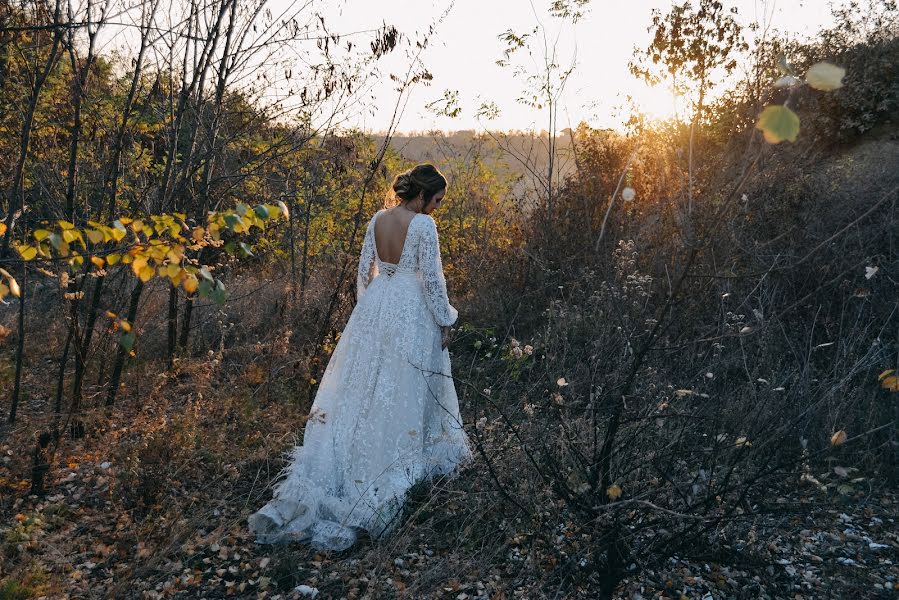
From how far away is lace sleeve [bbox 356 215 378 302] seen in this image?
3.97 meters

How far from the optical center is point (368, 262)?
158 inches

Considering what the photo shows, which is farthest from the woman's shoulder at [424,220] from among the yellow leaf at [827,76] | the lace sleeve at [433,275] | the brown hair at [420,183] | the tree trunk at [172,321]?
the yellow leaf at [827,76]

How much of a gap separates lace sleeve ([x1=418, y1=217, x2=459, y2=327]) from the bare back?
0.12 metres

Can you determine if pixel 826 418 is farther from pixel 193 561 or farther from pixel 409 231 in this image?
pixel 193 561

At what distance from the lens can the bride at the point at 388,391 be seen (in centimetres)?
358

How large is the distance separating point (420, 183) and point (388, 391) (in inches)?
47.1

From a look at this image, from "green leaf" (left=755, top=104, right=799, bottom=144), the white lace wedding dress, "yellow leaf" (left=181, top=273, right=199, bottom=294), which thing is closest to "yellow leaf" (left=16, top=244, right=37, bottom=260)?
"yellow leaf" (left=181, top=273, right=199, bottom=294)

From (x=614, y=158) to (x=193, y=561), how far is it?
601cm

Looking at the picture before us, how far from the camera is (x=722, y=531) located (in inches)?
123

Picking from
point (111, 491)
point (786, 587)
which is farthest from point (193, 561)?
point (786, 587)

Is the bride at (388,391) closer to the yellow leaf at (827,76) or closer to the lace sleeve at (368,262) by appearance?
A: the lace sleeve at (368,262)

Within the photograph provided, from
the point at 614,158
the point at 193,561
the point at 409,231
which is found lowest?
the point at 193,561

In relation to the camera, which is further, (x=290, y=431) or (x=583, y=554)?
(x=290, y=431)

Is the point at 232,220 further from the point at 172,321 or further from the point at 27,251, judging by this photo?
the point at 172,321
